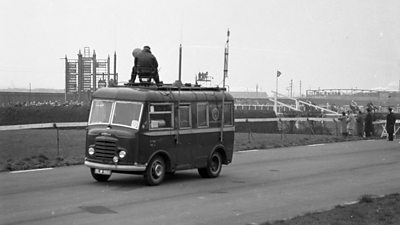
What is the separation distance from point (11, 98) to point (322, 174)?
20.4 m

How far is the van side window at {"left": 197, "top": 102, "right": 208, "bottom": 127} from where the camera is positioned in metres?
16.1

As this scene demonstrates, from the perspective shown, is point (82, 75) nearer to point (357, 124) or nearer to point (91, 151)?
point (357, 124)

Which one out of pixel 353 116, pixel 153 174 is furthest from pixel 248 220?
pixel 353 116

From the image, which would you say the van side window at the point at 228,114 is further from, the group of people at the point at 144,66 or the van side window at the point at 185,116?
the group of people at the point at 144,66

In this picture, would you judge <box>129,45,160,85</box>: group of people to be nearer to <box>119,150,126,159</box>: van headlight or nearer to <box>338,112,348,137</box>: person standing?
<box>119,150,126,159</box>: van headlight

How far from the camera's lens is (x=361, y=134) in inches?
1375

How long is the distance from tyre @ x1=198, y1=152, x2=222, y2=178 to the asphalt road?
0.16 metres

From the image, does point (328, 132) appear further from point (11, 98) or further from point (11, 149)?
point (11, 149)

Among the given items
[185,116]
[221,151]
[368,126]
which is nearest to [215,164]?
[221,151]

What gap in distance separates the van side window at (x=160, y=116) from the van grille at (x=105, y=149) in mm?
947

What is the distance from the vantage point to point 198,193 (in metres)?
13.6

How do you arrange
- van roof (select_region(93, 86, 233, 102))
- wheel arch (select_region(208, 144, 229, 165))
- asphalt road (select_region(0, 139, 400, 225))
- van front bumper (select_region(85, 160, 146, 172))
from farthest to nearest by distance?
wheel arch (select_region(208, 144, 229, 165)) < van roof (select_region(93, 86, 233, 102)) < van front bumper (select_region(85, 160, 146, 172)) < asphalt road (select_region(0, 139, 400, 225))

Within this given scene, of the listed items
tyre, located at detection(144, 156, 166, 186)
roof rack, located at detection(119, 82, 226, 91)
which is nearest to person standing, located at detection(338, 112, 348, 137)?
roof rack, located at detection(119, 82, 226, 91)

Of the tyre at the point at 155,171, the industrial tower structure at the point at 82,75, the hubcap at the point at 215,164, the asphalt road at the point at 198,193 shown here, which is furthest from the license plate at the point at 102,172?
the industrial tower structure at the point at 82,75
